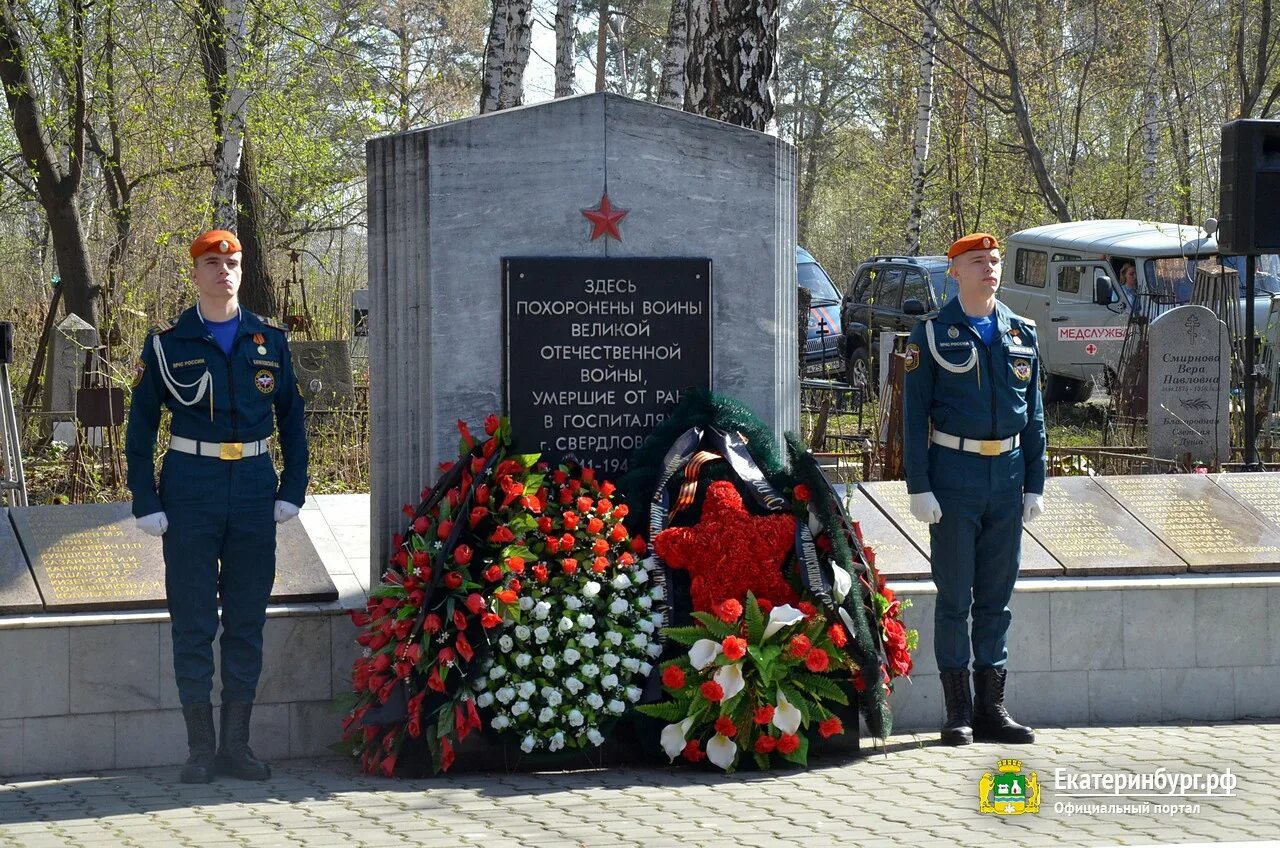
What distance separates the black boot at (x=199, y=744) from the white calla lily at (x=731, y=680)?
70.0 inches

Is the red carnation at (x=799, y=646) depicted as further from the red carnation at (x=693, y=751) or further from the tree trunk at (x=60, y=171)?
the tree trunk at (x=60, y=171)

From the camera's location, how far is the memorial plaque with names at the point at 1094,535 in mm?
6605

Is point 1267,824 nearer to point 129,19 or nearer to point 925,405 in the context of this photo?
point 925,405

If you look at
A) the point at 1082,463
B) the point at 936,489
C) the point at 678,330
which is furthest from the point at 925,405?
the point at 1082,463

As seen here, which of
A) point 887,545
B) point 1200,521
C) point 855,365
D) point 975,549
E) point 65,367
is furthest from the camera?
point 855,365

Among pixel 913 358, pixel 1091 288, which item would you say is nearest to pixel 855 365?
pixel 1091 288

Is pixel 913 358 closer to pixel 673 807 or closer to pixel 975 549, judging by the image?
pixel 975 549

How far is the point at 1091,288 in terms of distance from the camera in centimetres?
1814

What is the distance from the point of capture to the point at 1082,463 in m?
11.2

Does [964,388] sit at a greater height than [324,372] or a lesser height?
lesser

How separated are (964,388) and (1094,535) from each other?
142cm

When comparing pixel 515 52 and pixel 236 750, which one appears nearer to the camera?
pixel 236 750

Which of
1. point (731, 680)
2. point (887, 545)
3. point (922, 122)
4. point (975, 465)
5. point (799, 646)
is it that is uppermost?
point (922, 122)

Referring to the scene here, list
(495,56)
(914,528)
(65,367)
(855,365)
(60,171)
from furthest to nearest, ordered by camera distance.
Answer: (855,365), (495,56), (60,171), (65,367), (914,528)
